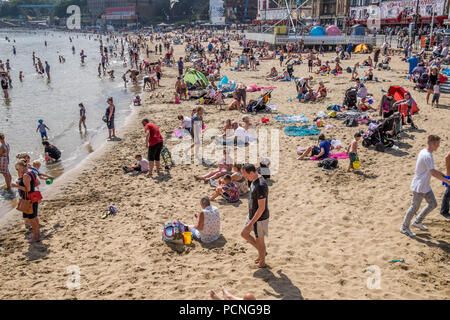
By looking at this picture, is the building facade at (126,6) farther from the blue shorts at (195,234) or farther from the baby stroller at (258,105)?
the blue shorts at (195,234)

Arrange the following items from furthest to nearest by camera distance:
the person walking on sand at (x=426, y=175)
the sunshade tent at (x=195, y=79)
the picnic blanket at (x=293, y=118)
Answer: the sunshade tent at (x=195, y=79) < the picnic blanket at (x=293, y=118) < the person walking on sand at (x=426, y=175)

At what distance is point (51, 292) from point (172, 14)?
131 metres

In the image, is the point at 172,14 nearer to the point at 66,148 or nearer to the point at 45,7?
the point at 45,7

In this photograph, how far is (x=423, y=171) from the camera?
17.2ft

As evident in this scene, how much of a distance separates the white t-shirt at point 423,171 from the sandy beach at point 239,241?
0.91 meters

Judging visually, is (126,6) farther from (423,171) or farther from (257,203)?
(257,203)

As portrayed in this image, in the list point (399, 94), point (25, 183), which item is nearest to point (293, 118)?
point (399, 94)

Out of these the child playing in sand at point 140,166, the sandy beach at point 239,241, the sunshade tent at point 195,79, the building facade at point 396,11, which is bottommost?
the sandy beach at point 239,241

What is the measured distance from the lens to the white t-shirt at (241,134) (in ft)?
35.8

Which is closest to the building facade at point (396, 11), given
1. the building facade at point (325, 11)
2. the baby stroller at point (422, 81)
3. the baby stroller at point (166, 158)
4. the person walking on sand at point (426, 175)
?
the building facade at point (325, 11)

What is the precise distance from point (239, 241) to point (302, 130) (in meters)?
A: 7.00

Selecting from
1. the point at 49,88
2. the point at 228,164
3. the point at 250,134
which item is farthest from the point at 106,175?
the point at 49,88
